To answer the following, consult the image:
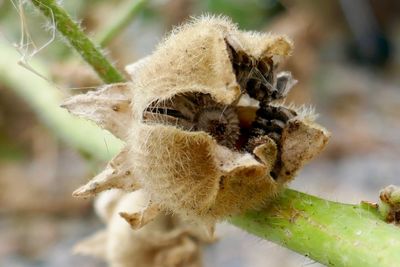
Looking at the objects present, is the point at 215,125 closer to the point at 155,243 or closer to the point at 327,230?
the point at 327,230

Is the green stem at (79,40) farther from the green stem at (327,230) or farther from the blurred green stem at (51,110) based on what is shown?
the green stem at (327,230)

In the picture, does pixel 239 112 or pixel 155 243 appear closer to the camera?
pixel 239 112

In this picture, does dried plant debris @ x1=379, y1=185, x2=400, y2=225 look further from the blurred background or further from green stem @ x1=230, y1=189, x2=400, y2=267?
the blurred background

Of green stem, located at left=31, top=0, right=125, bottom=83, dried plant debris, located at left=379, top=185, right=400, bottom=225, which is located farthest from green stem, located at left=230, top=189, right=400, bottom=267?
green stem, located at left=31, top=0, right=125, bottom=83

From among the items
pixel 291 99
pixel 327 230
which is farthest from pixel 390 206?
pixel 291 99

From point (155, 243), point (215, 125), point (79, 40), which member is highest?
point (79, 40)

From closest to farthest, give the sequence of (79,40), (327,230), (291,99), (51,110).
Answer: (327,230), (79,40), (51,110), (291,99)

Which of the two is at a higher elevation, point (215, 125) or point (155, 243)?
point (215, 125)
